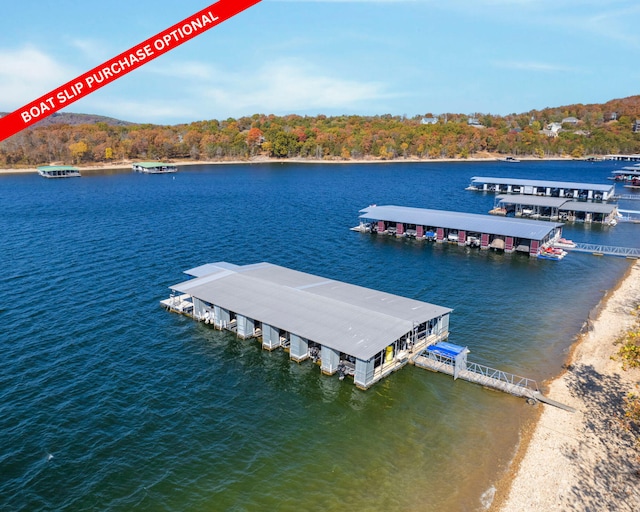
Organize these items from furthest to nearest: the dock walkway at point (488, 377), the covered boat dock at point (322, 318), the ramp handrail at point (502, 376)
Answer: the covered boat dock at point (322, 318)
the ramp handrail at point (502, 376)
the dock walkway at point (488, 377)

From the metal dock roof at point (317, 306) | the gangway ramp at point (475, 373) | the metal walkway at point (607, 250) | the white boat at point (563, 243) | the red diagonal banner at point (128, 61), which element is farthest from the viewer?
the white boat at point (563, 243)

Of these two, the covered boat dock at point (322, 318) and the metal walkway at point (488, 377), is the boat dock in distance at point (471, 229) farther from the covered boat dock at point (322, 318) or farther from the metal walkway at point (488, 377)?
the metal walkway at point (488, 377)

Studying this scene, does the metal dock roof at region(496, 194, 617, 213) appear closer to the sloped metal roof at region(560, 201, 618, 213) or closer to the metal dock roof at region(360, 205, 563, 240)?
the sloped metal roof at region(560, 201, 618, 213)

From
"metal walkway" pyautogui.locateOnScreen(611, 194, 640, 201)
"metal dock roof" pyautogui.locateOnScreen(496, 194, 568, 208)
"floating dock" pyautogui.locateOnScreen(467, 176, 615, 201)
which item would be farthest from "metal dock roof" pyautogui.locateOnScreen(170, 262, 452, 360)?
"metal walkway" pyautogui.locateOnScreen(611, 194, 640, 201)

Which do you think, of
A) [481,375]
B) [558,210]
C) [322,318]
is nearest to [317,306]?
[322,318]

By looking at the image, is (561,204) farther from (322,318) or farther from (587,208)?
(322,318)

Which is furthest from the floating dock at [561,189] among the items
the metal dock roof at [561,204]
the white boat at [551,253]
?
the white boat at [551,253]
